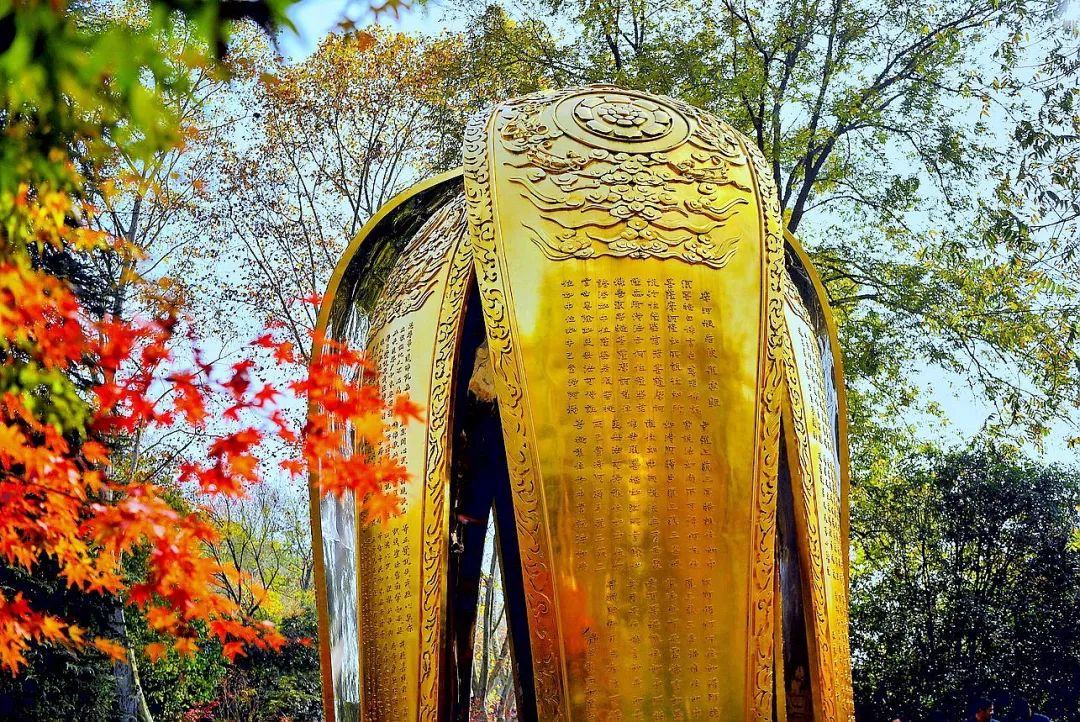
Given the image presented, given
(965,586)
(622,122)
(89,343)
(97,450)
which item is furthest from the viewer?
(965,586)

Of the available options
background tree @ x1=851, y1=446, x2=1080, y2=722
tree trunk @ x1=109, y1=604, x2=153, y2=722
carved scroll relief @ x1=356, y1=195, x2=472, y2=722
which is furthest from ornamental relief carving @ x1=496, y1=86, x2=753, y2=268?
tree trunk @ x1=109, y1=604, x2=153, y2=722

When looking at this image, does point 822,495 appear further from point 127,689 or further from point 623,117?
point 127,689

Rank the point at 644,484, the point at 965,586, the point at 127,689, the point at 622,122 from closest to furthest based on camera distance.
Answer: the point at 644,484, the point at 622,122, the point at 127,689, the point at 965,586

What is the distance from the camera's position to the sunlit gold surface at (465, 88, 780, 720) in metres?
4.06

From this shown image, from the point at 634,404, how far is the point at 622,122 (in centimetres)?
127

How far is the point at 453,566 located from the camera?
5293 mm

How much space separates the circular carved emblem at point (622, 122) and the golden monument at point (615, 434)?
0.04ft

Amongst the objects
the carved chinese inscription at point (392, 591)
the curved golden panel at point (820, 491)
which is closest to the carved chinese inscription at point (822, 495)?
the curved golden panel at point (820, 491)

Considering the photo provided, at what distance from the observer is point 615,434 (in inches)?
165

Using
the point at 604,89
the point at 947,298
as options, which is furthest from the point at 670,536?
the point at 947,298

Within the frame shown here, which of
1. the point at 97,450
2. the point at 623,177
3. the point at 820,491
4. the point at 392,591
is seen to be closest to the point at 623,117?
the point at 623,177

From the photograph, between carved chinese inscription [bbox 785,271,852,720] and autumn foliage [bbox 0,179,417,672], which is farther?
carved chinese inscription [bbox 785,271,852,720]

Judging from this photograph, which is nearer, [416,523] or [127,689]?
[416,523]

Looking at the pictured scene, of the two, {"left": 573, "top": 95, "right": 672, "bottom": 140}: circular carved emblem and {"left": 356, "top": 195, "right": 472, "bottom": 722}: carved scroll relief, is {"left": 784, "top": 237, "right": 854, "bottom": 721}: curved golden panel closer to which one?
{"left": 573, "top": 95, "right": 672, "bottom": 140}: circular carved emblem
